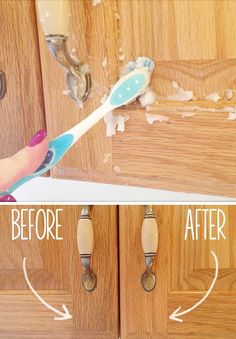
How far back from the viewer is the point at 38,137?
0.52m

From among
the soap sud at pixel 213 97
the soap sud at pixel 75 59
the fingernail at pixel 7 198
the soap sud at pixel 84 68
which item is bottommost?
the fingernail at pixel 7 198

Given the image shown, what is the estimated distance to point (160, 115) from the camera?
483 mm

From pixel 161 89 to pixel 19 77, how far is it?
0.49ft

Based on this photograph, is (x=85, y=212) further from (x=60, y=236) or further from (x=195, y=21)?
(x=195, y=21)

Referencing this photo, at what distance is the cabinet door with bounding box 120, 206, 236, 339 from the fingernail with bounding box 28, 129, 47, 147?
12cm

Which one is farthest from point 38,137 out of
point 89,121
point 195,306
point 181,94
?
point 195,306

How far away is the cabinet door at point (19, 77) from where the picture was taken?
48 centimetres

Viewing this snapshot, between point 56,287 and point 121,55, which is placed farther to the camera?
point 56,287

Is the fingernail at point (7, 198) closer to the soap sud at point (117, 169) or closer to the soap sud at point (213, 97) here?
the soap sud at point (117, 169)

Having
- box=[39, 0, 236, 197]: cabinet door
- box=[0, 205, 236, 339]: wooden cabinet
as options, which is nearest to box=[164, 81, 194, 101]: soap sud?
box=[39, 0, 236, 197]: cabinet door

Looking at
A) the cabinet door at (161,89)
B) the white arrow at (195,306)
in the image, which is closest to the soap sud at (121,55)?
the cabinet door at (161,89)

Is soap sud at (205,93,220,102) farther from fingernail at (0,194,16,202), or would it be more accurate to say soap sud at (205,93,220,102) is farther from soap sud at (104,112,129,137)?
fingernail at (0,194,16,202)

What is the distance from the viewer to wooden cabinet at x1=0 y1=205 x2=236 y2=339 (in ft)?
1.81

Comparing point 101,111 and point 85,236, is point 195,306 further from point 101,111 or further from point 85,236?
point 101,111
